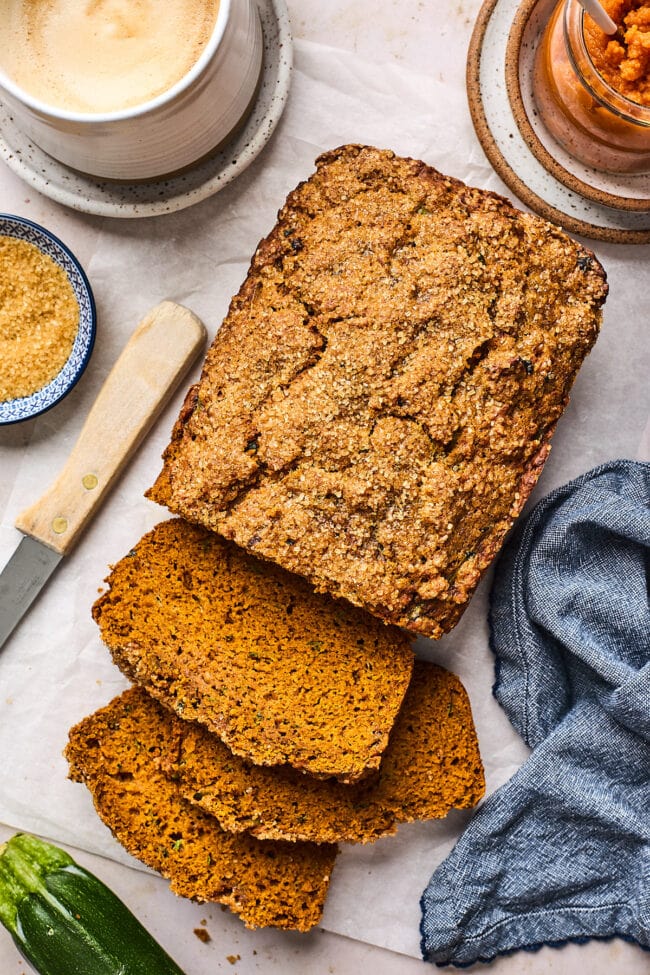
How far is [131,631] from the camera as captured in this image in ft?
8.46

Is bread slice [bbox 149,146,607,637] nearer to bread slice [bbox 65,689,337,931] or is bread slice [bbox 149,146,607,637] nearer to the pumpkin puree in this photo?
the pumpkin puree

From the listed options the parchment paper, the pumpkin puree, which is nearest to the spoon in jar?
the pumpkin puree

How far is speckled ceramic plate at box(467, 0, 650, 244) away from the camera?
8.86 feet

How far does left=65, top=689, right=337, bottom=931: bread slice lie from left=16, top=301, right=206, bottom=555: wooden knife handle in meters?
0.61

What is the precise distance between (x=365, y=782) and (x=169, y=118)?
1.90 meters

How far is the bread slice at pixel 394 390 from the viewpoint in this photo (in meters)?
2.30

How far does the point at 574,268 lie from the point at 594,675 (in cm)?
123

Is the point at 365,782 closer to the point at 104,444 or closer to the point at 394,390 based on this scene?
the point at 394,390

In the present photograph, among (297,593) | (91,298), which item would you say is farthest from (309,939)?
(91,298)

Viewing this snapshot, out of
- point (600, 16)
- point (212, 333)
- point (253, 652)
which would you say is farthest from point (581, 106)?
point (253, 652)

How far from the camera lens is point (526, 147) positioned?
2740 mm

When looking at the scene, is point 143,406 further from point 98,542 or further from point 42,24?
point 42,24

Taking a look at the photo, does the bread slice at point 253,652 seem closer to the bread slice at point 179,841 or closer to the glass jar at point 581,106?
the bread slice at point 179,841

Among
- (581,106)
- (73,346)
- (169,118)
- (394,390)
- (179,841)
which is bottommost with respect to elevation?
(179,841)
